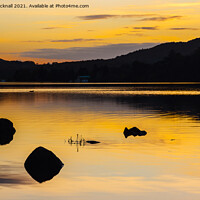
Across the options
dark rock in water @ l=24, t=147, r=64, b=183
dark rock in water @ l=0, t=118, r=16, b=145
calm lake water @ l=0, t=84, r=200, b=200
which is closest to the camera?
calm lake water @ l=0, t=84, r=200, b=200

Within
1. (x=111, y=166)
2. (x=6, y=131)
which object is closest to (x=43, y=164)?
(x=111, y=166)

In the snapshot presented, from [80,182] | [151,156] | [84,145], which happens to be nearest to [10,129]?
[84,145]

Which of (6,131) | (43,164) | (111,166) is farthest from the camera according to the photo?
(6,131)

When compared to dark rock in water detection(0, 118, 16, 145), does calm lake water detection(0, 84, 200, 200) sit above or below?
below

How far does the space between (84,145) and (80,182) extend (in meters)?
13.5

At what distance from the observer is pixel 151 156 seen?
34844 mm

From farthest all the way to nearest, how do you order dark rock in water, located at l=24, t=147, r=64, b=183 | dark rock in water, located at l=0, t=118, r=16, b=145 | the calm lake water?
1. dark rock in water, located at l=0, t=118, r=16, b=145
2. dark rock in water, located at l=24, t=147, r=64, b=183
3. the calm lake water

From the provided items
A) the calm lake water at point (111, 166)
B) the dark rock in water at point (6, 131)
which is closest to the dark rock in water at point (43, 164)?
the calm lake water at point (111, 166)

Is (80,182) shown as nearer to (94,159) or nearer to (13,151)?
(94,159)

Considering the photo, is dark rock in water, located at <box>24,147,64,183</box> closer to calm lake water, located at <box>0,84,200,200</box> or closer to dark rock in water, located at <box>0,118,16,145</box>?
calm lake water, located at <box>0,84,200,200</box>

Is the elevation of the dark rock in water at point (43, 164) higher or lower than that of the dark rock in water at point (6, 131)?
lower

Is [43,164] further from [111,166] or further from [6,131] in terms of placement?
Result: [6,131]

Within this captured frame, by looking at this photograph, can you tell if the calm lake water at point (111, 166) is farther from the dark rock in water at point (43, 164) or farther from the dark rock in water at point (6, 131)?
the dark rock in water at point (6, 131)

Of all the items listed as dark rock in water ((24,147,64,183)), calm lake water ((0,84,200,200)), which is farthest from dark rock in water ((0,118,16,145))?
dark rock in water ((24,147,64,183))
